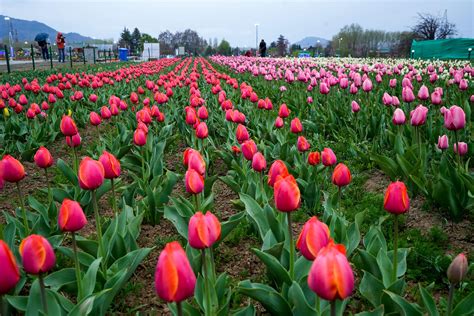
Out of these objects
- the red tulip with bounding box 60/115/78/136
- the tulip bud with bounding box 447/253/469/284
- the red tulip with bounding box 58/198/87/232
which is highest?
the red tulip with bounding box 60/115/78/136

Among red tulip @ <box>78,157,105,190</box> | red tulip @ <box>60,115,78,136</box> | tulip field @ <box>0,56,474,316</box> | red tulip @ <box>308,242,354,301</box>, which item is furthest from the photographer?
red tulip @ <box>60,115,78,136</box>

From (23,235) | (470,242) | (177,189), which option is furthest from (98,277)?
(470,242)

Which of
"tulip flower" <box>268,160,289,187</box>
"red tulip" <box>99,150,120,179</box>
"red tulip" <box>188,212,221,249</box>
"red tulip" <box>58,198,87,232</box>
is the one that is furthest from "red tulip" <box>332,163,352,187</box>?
"red tulip" <box>58,198,87,232</box>

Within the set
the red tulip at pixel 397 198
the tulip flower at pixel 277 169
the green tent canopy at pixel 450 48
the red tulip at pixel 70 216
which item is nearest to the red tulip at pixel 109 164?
the red tulip at pixel 70 216

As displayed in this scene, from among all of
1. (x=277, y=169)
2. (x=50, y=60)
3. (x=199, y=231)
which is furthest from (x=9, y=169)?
(x=50, y=60)

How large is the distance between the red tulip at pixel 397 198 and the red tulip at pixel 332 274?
709 millimetres

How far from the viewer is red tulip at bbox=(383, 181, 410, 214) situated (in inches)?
69.0

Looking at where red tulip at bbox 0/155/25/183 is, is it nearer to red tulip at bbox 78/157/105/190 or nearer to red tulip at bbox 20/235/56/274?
red tulip at bbox 78/157/105/190

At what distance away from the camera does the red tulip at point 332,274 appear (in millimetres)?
1147

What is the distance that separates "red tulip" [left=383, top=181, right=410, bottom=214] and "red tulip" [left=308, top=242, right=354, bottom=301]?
709 millimetres

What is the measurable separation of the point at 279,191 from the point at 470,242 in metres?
1.83

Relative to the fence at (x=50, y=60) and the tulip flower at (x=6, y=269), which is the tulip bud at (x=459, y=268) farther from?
the fence at (x=50, y=60)

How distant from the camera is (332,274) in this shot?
115cm

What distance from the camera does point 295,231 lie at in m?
3.13
